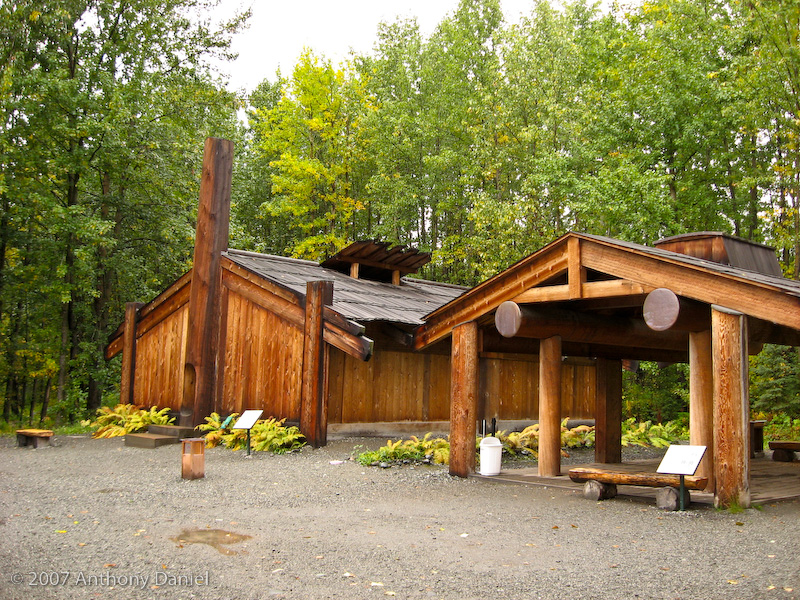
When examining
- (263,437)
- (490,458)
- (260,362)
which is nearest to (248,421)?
(263,437)

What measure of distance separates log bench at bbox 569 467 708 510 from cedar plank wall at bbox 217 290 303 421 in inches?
267

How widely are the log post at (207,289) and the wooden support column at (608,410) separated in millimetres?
8566

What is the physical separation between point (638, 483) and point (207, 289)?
35.4ft

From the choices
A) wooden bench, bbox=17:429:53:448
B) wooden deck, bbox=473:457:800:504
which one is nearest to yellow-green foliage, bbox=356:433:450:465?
wooden deck, bbox=473:457:800:504

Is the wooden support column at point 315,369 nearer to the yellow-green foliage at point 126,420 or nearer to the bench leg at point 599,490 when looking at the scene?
the yellow-green foliage at point 126,420

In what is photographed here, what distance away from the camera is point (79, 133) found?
2028 centimetres

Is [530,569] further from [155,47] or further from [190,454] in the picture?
[155,47]

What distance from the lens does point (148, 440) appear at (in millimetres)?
14273

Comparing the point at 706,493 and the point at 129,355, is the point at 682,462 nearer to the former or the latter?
the point at 706,493

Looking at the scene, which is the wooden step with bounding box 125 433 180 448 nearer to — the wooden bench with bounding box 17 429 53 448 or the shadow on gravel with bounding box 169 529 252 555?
the wooden bench with bounding box 17 429 53 448

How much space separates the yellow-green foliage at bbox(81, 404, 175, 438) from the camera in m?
16.0

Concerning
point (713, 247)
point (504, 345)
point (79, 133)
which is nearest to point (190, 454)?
point (504, 345)

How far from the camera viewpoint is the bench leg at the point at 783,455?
13781 mm

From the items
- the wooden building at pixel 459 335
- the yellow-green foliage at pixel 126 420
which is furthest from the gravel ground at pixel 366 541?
the yellow-green foliage at pixel 126 420
